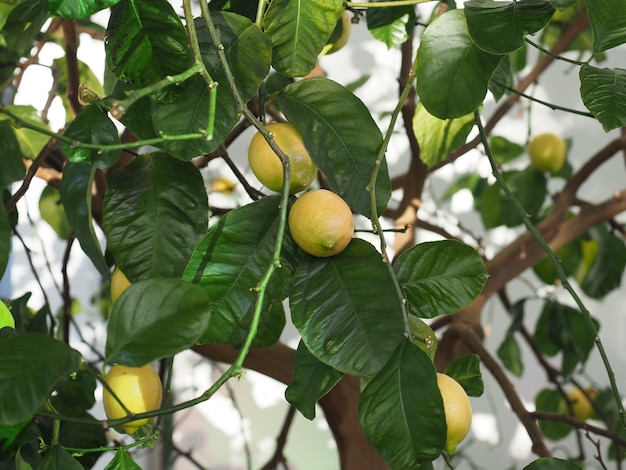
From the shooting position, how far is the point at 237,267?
1.13ft

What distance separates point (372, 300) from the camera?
1.08ft

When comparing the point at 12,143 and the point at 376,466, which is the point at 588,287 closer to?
the point at 376,466

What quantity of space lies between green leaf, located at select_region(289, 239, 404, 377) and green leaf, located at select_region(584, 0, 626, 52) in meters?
0.15

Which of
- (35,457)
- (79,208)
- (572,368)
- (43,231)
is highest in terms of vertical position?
(43,231)

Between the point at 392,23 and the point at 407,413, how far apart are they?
1.05 ft

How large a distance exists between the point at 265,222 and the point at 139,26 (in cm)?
11

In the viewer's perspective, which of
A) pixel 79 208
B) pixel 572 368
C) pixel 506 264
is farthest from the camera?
pixel 572 368

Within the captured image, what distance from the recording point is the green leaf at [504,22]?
33 cm

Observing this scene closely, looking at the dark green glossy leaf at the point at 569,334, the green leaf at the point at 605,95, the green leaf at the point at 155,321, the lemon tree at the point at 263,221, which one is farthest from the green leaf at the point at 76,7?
the dark green glossy leaf at the point at 569,334

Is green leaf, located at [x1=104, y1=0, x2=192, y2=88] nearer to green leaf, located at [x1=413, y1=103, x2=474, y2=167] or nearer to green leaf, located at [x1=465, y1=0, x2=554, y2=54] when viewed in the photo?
green leaf, located at [x1=465, y1=0, x2=554, y2=54]

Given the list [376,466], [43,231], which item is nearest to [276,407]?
[43,231]

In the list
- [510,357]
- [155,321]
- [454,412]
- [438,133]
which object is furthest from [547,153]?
[155,321]

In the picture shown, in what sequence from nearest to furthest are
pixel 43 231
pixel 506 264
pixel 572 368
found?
1. pixel 506 264
2. pixel 572 368
3. pixel 43 231

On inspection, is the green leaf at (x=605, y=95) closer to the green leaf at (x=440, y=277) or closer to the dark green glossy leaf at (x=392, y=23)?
the green leaf at (x=440, y=277)
